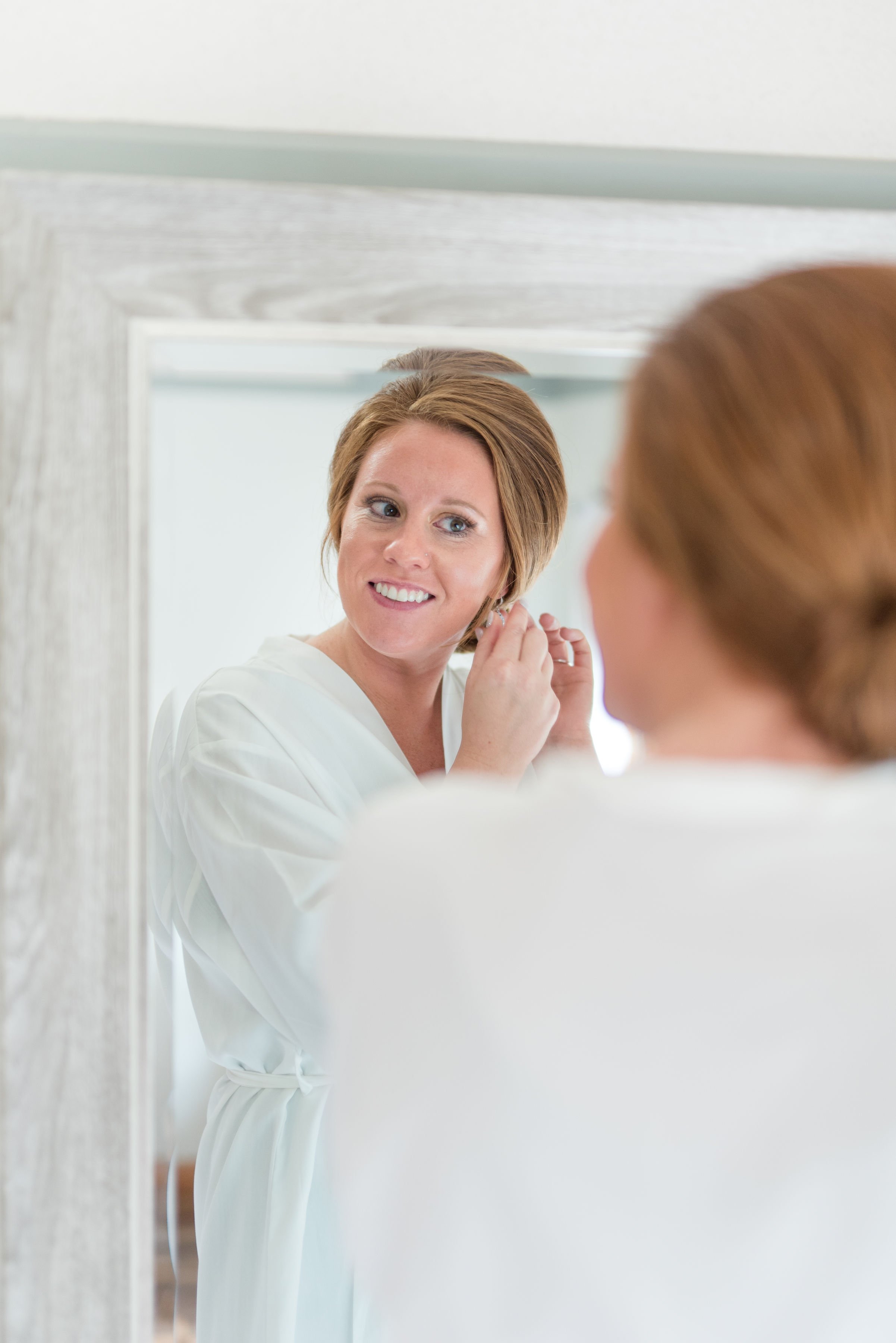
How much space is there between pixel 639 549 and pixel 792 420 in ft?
0.24

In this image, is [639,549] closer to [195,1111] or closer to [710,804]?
[710,804]

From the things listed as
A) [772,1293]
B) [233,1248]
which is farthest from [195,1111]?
[772,1293]

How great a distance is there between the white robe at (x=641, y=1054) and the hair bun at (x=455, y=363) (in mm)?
285

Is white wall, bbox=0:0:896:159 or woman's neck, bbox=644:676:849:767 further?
white wall, bbox=0:0:896:159

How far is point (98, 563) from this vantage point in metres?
0.58

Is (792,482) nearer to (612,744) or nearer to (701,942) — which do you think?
(701,942)

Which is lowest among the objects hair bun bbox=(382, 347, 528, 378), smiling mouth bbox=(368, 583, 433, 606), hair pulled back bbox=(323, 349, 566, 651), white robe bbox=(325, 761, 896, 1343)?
white robe bbox=(325, 761, 896, 1343)

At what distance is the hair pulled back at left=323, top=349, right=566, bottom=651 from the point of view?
60 cm

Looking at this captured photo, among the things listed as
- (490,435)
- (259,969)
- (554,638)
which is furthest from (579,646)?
(259,969)

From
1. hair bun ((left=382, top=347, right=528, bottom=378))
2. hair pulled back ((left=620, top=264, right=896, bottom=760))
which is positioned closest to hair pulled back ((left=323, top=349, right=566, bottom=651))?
hair bun ((left=382, top=347, right=528, bottom=378))

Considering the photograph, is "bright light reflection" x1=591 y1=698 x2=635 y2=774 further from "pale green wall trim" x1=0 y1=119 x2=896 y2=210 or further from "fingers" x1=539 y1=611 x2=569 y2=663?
"pale green wall trim" x1=0 y1=119 x2=896 y2=210

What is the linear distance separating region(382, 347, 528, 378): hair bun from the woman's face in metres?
0.03

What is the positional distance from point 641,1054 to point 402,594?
313 mm

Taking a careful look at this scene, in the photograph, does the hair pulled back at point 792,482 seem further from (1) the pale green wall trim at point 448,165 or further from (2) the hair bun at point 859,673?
(1) the pale green wall trim at point 448,165
